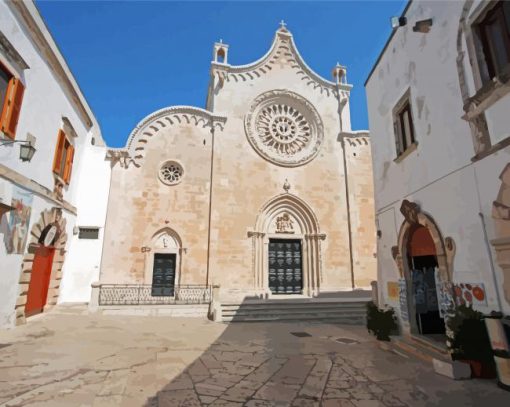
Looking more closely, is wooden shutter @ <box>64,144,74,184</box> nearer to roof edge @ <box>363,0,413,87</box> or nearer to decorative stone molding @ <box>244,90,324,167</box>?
decorative stone molding @ <box>244,90,324,167</box>

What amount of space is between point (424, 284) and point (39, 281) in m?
12.3

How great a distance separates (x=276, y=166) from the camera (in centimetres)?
1780

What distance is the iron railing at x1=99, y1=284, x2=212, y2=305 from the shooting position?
12.7 meters

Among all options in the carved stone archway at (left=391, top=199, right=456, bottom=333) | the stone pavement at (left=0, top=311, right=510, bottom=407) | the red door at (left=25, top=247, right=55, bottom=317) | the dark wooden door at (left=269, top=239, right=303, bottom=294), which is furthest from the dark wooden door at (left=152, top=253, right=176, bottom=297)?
the carved stone archway at (left=391, top=199, right=456, bottom=333)

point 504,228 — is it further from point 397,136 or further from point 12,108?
point 12,108

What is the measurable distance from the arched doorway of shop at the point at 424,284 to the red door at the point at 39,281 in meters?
11.7

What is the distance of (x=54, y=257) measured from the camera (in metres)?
11.7

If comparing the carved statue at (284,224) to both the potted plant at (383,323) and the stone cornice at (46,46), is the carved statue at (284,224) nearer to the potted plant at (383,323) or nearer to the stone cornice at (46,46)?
the potted plant at (383,323)

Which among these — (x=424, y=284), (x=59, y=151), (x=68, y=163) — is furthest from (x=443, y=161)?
(x=68, y=163)

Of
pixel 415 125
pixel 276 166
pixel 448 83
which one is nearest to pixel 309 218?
pixel 276 166

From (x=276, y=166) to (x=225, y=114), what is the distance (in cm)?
428

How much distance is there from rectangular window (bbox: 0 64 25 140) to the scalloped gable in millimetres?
12692

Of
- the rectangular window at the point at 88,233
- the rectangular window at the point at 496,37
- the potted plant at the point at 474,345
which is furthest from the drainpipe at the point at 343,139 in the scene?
the rectangular window at the point at 88,233

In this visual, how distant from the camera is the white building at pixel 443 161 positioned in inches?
199
